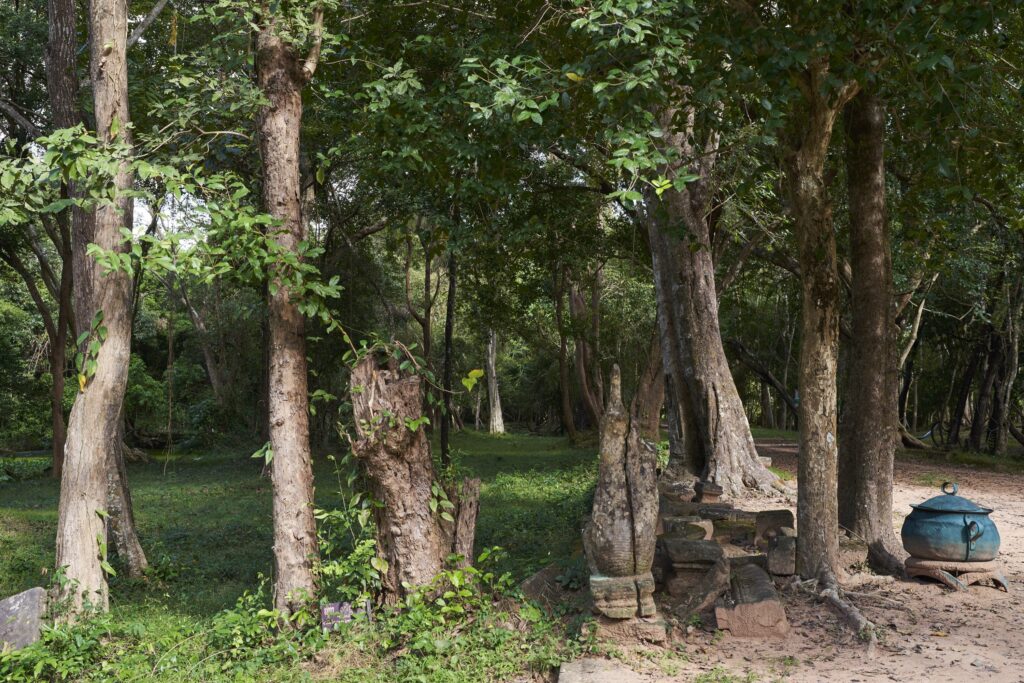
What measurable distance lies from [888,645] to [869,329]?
3.47 meters

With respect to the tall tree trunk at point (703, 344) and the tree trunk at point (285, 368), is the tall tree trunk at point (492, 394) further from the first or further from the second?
the tree trunk at point (285, 368)

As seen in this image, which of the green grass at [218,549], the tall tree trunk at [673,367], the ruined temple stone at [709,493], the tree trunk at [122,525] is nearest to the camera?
the green grass at [218,549]

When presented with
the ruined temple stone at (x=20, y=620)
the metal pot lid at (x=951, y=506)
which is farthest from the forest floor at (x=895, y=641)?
the ruined temple stone at (x=20, y=620)

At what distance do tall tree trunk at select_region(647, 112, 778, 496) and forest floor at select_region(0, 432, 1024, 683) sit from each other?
95 cm

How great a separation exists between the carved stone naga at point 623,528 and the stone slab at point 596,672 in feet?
1.37

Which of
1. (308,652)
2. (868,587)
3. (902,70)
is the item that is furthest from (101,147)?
(868,587)

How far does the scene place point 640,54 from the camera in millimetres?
6238

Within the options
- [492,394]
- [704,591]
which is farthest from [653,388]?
[492,394]

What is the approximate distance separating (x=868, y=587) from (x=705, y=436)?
19.2 feet

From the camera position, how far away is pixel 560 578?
746 centimetres

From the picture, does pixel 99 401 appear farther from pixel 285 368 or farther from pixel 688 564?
pixel 688 564

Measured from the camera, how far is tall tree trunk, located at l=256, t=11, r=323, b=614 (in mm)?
6332

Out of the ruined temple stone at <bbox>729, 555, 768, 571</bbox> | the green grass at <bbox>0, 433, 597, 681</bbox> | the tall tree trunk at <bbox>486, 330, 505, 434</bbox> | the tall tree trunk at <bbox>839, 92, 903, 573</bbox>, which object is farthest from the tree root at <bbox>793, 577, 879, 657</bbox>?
the tall tree trunk at <bbox>486, 330, 505, 434</bbox>

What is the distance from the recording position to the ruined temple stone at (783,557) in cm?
753
